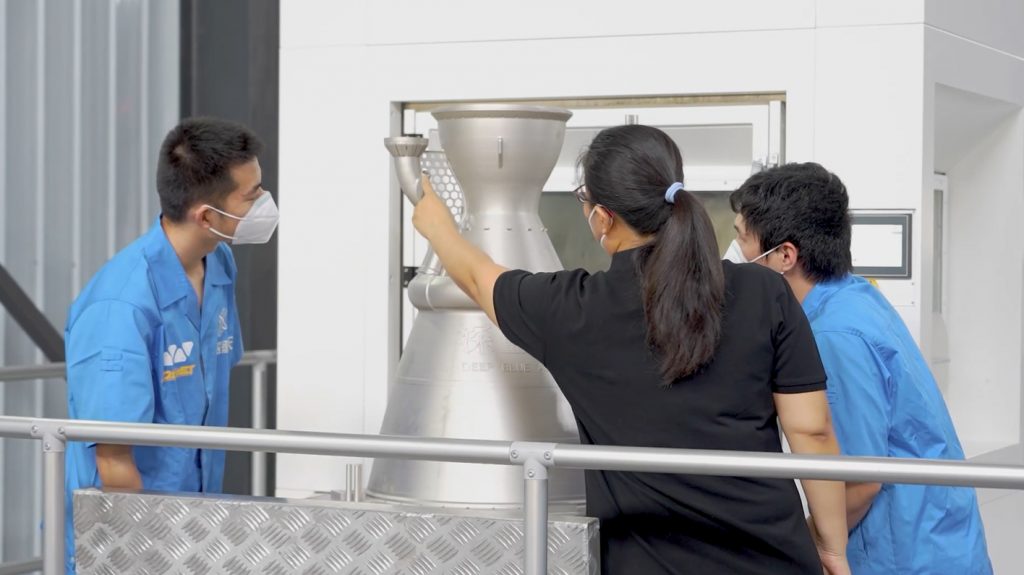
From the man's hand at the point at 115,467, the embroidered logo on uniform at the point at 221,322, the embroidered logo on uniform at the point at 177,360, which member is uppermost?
the embroidered logo on uniform at the point at 221,322

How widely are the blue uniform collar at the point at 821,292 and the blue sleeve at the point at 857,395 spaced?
0.31 ft

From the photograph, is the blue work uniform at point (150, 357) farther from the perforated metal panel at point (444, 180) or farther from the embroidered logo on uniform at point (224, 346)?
the perforated metal panel at point (444, 180)

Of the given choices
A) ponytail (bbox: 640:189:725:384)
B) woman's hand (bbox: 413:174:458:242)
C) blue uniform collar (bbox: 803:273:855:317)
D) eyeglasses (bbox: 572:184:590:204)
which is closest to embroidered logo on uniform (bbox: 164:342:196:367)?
woman's hand (bbox: 413:174:458:242)

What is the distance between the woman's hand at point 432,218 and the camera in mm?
2297

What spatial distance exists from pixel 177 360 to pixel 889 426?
136 centimetres

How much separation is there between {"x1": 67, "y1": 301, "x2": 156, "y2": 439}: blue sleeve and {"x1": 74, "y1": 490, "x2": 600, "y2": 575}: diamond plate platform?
21 centimetres

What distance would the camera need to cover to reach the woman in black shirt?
77.0 inches

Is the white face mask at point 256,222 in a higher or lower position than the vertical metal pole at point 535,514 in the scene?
higher

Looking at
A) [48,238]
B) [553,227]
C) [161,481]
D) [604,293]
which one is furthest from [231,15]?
[604,293]

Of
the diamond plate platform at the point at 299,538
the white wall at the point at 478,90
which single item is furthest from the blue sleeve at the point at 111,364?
the white wall at the point at 478,90

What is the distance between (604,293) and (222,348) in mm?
1143

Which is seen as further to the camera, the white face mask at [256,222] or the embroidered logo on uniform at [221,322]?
the embroidered logo on uniform at [221,322]

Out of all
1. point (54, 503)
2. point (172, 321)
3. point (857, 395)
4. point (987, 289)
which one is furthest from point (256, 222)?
point (987, 289)

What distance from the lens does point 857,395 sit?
2.32m
